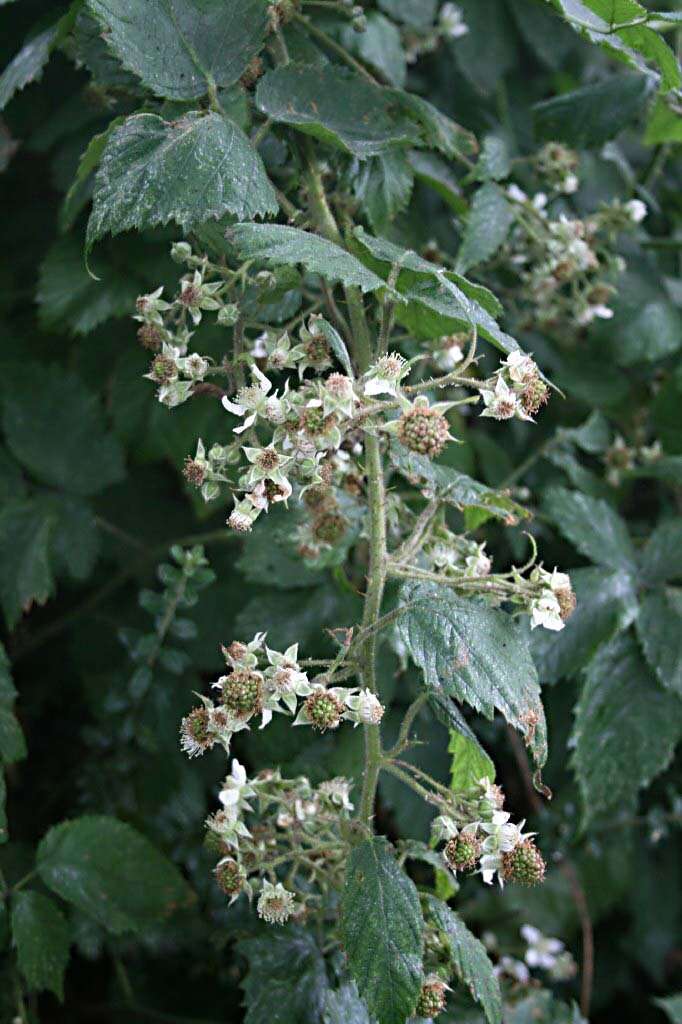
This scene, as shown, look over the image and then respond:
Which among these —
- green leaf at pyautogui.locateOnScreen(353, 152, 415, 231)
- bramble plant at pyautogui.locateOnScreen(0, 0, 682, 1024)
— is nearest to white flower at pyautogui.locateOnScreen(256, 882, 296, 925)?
bramble plant at pyautogui.locateOnScreen(0, 0, 682, 1024)

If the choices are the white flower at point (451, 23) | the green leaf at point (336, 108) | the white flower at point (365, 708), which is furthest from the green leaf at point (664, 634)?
the white flower at point (451, 23)

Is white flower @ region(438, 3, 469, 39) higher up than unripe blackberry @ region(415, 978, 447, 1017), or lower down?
higher up

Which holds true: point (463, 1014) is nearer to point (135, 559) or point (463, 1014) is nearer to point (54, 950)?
point (54, 950)

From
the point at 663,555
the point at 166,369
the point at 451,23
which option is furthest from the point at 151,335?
the point at 451,23

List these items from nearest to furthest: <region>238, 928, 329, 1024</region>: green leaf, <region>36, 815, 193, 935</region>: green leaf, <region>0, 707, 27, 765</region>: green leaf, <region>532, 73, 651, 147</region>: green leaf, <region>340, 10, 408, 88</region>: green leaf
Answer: <region>238, 928, 329, 1024</region>: green leaf
<region>0, 707, 27, 765</region>: green leaf
<region>36, 815, 193, 935</region>: green leaf
<region>340, 10, 408, 88</region>: green leaf
<region>532, 73, 651, 147</region>: green leaf

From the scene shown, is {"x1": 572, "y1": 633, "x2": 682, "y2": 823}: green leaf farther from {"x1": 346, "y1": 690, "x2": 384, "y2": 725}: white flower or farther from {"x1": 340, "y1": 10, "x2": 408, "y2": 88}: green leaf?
{"x1": 340, "y1": 10, "x2": 408, "y2": 88}: green leaf

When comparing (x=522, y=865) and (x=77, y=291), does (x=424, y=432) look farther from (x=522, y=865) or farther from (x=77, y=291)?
(x=77, y=291)

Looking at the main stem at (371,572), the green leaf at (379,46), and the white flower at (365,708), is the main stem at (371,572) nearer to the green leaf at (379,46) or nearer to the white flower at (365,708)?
the white flower at (365,708)
